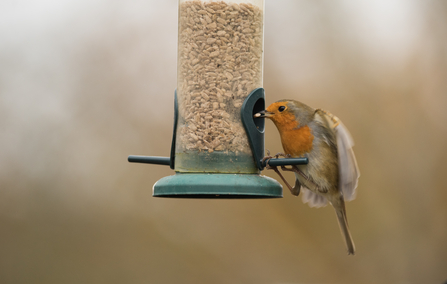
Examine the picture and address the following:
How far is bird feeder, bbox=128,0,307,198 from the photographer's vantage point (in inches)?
Answer: 185

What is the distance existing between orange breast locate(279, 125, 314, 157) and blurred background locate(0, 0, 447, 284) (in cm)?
387

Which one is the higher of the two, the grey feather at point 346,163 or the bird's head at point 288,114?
the bird's head at point 288,114

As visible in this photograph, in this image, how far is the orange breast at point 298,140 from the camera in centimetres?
517

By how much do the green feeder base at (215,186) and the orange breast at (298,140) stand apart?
2.40 ft

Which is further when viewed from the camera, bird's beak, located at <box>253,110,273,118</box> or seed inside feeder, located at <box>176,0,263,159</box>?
bird's beak, located at <box>253,110,273,118</box>

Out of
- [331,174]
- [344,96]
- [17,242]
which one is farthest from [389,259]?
[17,242]

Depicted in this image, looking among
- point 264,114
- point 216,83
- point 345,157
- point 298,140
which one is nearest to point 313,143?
point 298,140

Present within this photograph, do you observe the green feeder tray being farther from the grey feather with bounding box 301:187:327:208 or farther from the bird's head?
the grey feather with bounding box 301:187:327:208

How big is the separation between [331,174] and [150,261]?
16.2 ft

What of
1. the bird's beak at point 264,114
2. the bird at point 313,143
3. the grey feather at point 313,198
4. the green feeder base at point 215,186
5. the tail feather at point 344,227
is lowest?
the tail feather at point 344,227

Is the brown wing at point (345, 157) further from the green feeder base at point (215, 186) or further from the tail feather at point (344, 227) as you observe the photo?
the green feeder base at point (215, 186)

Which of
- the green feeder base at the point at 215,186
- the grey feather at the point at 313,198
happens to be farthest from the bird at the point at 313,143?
the green feeder base at the point at 215,186

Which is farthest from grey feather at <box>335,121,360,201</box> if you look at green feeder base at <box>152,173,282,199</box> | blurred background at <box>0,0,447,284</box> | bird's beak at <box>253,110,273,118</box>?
blurred background at <box>0,0,447,284</box>

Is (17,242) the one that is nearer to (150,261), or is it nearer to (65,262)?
(65,262)
